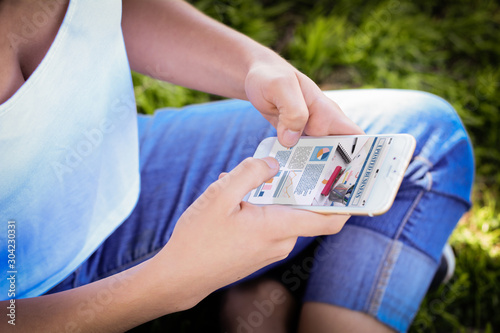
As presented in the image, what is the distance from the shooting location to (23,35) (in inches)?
31.1

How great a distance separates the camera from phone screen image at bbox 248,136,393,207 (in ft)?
2.77

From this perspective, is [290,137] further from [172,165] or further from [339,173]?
[172,165]

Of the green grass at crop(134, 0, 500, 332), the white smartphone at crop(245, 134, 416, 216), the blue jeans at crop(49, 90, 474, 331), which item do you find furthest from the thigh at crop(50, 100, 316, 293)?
the green grass at crop(134, 0, 500, 332)

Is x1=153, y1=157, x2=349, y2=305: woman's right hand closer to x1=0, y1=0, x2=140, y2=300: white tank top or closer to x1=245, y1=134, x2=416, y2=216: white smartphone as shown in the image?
x1=245, y1=134, x2=416, y2=216: white smartphone

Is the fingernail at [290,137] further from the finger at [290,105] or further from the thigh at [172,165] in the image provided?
the thigh at [172,165]

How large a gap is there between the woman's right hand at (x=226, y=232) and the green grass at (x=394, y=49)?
113cm

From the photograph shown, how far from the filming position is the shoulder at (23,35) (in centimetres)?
74

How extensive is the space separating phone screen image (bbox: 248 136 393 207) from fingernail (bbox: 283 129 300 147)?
0.04m

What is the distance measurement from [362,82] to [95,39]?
1353 mm

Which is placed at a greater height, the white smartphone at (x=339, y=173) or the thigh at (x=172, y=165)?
the white smartphone at (x=339, y=173)

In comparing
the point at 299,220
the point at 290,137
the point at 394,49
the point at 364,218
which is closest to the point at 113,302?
the point at 299,220

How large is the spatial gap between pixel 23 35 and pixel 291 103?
488 mm

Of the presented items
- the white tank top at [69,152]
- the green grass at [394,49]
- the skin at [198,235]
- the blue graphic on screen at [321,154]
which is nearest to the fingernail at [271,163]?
the skin at [198,235]

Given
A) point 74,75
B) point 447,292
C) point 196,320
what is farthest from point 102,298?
point 447,292
